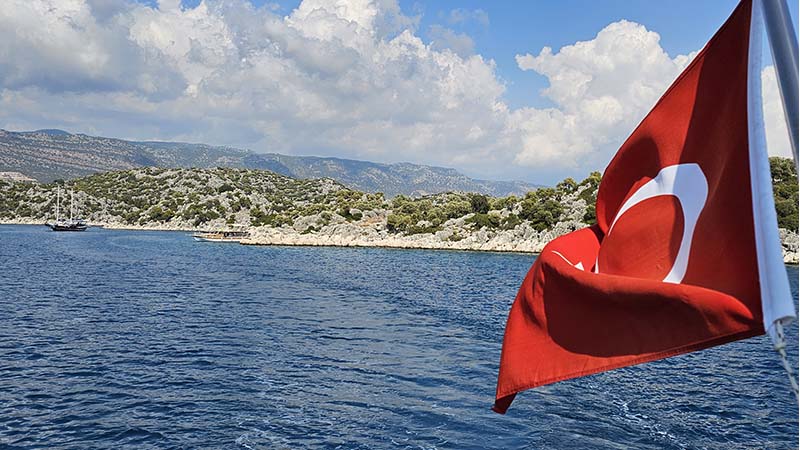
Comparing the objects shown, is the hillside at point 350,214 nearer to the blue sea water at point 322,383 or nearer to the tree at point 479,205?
the tree at point 479,205

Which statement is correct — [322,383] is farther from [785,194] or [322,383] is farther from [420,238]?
[420,238]

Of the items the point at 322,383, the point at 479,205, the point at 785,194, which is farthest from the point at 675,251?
the point at 479,205

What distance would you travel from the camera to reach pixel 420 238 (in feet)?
294

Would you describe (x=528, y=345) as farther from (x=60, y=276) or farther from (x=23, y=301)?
(x=60, y=276)

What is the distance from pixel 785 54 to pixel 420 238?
85.7 metres

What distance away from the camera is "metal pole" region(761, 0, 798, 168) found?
3865 millimetres

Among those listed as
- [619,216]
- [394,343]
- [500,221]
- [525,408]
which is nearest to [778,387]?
[525,408]

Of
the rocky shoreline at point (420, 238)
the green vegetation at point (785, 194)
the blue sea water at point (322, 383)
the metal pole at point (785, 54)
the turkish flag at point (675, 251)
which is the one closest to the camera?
the metal pole at point (785, 54)

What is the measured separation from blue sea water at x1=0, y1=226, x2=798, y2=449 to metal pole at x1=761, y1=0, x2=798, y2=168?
11.5m

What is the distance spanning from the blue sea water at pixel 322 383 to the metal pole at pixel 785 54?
11.5 m

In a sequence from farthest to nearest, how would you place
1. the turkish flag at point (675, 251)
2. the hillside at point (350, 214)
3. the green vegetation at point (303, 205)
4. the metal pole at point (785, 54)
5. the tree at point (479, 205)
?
the tree at point (479, 205)
the green vegetation at point (303, 205)
the hillside at point (350, 214)
the turkish flag at point (675, 251)
the metal pole at point (785, 54)

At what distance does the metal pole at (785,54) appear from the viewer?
152 inches

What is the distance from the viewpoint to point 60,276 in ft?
145

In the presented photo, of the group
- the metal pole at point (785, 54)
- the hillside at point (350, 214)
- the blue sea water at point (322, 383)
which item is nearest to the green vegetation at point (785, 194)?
the hillside at point (350, 214)
